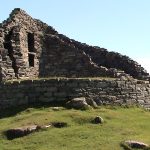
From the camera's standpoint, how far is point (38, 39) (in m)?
31.9

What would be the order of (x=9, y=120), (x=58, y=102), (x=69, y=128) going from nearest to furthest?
(x=69, y=128)
(x=9, y=120)
(x=58, y=102)

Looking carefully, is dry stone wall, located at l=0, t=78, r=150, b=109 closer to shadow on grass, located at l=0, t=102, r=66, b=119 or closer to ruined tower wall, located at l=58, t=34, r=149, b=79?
shadow on grass, located at l=0, t=102, r=66, b=119

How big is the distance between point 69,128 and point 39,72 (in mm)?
10632

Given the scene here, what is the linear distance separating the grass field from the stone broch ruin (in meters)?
1.07

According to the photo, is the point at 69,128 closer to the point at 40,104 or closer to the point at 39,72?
the point at 40,104

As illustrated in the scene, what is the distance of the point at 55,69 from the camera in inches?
1232

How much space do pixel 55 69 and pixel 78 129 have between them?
36.0 feet

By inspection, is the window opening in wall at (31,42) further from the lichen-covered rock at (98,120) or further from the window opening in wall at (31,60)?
the lichen-covered rock at (98,120)

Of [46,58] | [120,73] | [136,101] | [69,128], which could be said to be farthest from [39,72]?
[69,128]

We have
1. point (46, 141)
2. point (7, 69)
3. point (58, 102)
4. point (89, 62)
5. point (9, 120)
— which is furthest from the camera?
point (89, 62)

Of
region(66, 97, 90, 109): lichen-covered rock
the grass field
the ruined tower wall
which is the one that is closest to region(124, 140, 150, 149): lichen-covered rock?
the grass field

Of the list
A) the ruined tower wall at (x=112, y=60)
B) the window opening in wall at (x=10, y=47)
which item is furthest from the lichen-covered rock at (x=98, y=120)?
the ruined tower wall at (x=112, y=60)

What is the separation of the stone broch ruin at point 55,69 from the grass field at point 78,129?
107cm

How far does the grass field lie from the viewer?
1922cm
